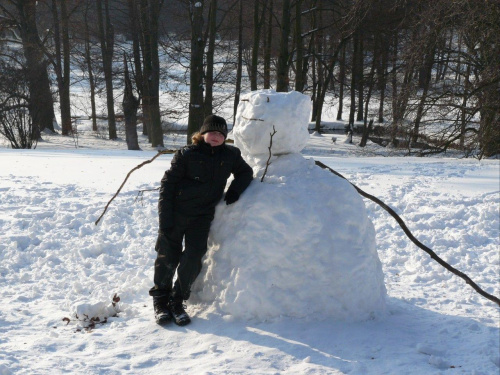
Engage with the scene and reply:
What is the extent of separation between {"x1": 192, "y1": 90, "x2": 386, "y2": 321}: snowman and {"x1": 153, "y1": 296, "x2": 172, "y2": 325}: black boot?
23cm

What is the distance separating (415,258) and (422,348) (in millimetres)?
2234

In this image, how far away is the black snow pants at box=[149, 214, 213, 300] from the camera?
355 centimetres

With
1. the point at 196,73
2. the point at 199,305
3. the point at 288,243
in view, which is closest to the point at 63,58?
the point at 196,73

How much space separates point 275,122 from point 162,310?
158 cm

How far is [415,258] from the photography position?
530cm

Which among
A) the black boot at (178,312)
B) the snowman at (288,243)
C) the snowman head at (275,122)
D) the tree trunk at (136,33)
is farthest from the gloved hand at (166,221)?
the tree trunk at (136,33)


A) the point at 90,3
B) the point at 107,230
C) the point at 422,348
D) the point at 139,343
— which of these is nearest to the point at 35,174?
the point at 107,230

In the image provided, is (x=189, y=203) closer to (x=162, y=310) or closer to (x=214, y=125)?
(x=214, y=125)

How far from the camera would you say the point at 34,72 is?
16.5 meters

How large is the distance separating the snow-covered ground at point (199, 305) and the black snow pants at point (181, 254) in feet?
0.74

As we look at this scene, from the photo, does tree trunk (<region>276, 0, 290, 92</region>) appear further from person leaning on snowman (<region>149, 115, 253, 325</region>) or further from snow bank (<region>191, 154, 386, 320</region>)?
snow bank (<region>191, 154, 386, 320</region>)

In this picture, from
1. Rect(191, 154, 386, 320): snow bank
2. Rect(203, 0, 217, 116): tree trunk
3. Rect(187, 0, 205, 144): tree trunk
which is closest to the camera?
Rect(191, 154, 386, 320): snow bank

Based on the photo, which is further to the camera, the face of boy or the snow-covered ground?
the face of boy

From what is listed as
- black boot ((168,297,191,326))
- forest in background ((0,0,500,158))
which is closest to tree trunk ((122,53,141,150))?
forest in background ((0,0,500,158))
